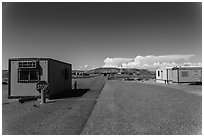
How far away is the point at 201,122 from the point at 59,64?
1139 centimetres

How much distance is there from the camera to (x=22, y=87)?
1189 cm

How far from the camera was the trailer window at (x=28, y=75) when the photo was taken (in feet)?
38.8

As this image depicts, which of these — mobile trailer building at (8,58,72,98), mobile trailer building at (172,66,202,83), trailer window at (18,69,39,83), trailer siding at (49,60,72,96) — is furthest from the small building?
trailer window at (18,69,39,83)

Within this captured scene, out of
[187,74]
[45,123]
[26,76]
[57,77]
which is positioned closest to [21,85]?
[26,76]

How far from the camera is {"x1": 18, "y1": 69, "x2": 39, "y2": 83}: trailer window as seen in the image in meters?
11.8

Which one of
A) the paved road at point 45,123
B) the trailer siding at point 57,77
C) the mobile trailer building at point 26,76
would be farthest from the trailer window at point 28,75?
the paved road at point 45,123

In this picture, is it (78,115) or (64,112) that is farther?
(64,112)

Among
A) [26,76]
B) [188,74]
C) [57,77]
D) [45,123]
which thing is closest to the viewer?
[45,123]

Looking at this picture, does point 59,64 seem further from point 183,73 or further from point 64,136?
point 183,73

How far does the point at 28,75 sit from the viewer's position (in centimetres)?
1190

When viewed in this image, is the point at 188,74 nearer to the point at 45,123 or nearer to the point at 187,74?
the point at 187,74

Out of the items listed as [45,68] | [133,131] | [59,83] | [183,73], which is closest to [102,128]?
[133,131]

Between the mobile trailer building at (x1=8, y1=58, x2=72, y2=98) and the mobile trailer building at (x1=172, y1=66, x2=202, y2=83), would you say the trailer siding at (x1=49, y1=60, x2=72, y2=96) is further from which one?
the mobile trailer building at (x1=172, y1=66, x2=202, y2=83)

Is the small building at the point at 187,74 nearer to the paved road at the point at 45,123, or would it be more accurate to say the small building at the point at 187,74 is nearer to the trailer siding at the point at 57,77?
the trailer siding at the point at 57,77
